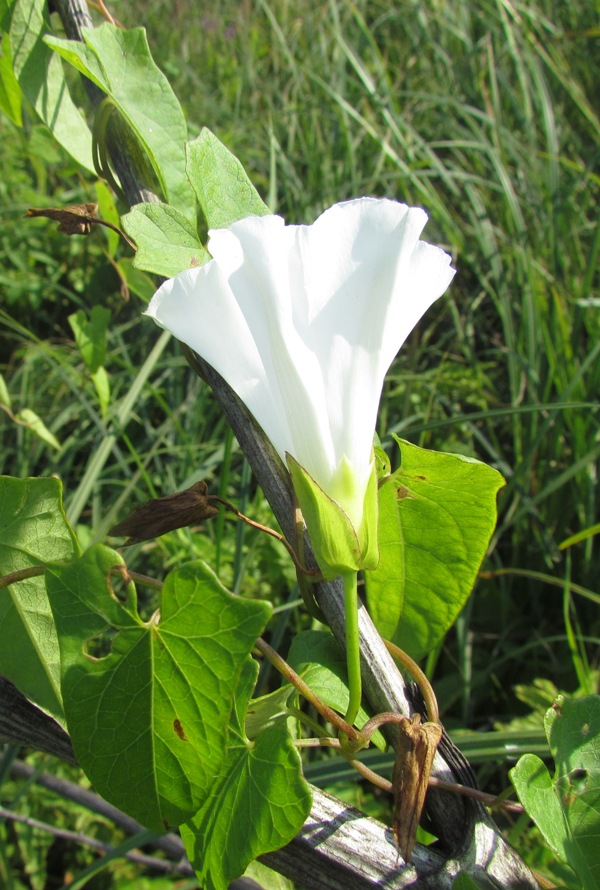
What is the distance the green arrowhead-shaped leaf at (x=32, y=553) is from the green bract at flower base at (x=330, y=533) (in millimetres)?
109

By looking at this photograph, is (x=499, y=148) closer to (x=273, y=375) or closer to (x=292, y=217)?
(x=292, y=217)

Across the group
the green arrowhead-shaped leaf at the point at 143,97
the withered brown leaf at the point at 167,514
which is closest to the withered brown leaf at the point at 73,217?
the green arrowhead-shaped leaf at the point at 143,97

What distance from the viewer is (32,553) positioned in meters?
0.36

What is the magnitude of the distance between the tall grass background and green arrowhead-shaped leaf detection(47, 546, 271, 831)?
1.02 ft

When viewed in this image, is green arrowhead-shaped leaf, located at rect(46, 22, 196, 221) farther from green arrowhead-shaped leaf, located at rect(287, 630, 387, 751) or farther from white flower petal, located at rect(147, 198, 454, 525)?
green arrowhead-shaped leaf, located at rect(287, 630, 387, 751)

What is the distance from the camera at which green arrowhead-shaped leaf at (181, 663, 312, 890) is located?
0.31 m

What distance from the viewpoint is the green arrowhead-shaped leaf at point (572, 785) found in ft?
1.17

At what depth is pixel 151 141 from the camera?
40 centimetres

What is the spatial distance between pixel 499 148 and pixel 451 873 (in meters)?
1.51

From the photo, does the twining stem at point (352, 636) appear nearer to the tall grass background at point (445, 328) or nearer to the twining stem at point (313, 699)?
the twining stem at point (313, 699)

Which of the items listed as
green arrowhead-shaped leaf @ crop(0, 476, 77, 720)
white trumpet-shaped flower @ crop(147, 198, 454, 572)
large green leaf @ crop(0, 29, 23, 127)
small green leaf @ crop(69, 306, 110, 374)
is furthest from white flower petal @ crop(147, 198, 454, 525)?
small green leaf @ crop(69, 306, 110, 374)

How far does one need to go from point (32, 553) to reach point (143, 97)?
9.6 inches

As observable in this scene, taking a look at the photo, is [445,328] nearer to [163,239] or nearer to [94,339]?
[94,339]

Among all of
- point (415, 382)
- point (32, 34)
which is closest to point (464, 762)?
point (32, 34)
